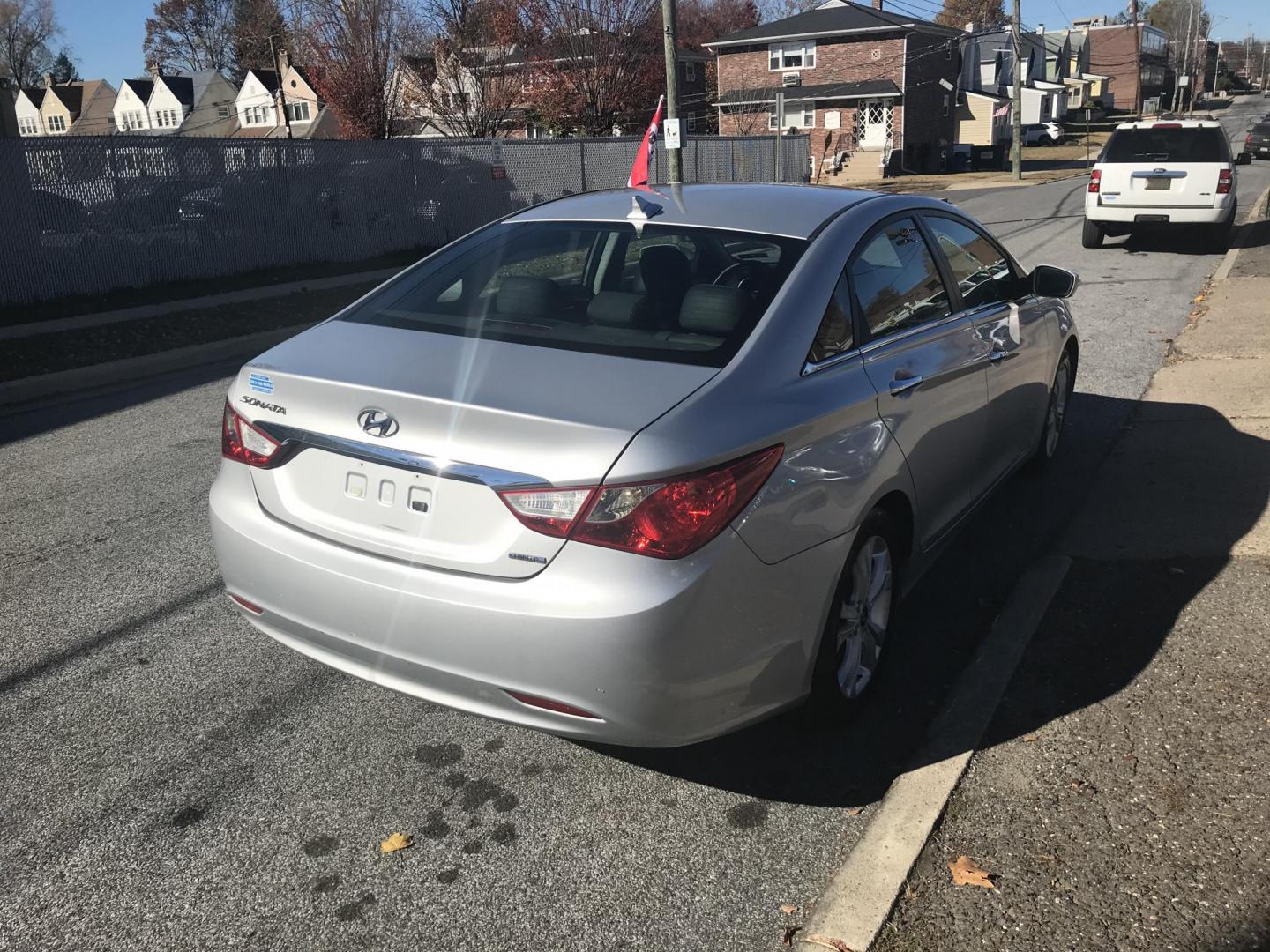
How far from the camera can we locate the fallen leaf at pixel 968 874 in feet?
9.45

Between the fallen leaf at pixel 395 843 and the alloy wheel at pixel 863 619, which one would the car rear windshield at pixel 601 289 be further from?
the fallen leaf at pixel 395 843

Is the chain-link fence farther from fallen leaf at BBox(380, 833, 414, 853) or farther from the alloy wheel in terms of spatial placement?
the alloy wheel

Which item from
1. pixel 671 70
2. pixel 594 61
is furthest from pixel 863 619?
pixel 594 61

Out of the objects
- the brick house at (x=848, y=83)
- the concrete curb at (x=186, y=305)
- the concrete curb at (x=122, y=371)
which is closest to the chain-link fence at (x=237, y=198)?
the concrete curb at (x=186, y=305)

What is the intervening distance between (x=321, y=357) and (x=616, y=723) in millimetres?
1438

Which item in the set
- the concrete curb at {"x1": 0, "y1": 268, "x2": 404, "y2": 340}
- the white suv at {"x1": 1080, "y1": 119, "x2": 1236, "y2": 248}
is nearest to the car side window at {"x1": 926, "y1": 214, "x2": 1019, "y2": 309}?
the concrete curb at {"x1": 0, "y1": 268, "x2": 404, "y2": 340}

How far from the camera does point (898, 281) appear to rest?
4.07m

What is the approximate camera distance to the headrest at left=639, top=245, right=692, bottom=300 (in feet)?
12.1

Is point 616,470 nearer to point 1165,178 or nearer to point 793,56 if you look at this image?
point 1165,178

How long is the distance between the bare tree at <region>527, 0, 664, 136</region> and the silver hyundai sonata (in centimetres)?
3401

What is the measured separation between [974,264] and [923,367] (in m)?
1.19

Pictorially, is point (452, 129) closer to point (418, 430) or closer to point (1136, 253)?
point (1136, 253)

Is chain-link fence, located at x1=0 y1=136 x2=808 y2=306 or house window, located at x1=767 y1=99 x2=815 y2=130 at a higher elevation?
house window, located at x1=767 y1=99 x2=815 y2=130

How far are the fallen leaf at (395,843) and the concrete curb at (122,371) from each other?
7.24 meters
